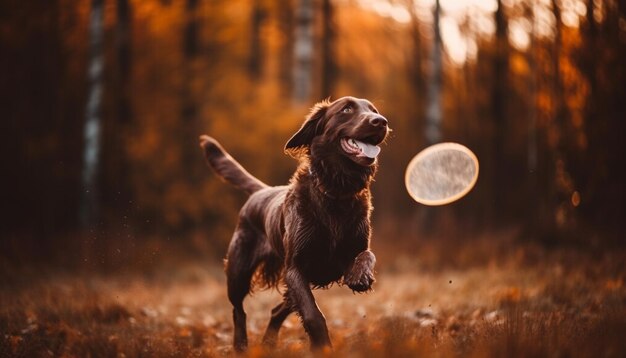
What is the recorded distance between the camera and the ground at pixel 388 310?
3.61 meters

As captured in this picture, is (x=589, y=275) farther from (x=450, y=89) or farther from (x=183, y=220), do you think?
(x=450, y=89)

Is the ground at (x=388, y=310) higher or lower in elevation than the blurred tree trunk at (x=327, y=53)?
lower

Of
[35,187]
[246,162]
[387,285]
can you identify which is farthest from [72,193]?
[387,285]

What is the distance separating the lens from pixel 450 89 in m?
23.2

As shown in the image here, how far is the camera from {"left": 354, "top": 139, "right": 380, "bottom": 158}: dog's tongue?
3982 millimetres

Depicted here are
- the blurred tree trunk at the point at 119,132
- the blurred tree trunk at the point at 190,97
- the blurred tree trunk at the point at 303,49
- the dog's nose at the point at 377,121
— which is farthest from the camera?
the blurred tree trunk at the point at 303,49

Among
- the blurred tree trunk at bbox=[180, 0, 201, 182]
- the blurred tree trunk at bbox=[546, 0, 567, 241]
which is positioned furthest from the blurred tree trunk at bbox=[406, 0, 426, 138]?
the blurred tree trunk at bbox=[180, 0, 201, 182]

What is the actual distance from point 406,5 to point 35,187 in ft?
44.8

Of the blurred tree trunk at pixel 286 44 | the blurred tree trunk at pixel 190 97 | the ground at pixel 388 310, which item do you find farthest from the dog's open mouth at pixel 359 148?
the blurred tree trunk at pixel 286 44

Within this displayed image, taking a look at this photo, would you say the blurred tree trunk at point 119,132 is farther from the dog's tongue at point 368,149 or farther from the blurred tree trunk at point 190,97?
the dog's tongue at point 368,149

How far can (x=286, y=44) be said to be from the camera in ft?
75.0

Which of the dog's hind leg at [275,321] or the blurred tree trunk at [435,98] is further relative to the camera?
the blurred tree trunk at [435,98]

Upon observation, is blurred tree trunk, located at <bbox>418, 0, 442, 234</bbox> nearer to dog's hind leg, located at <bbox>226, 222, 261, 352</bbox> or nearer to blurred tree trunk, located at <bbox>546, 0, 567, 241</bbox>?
blurred tree trunk, located at <bbox>546, 0, 567, 241</bbox>

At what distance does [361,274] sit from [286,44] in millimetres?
19837
